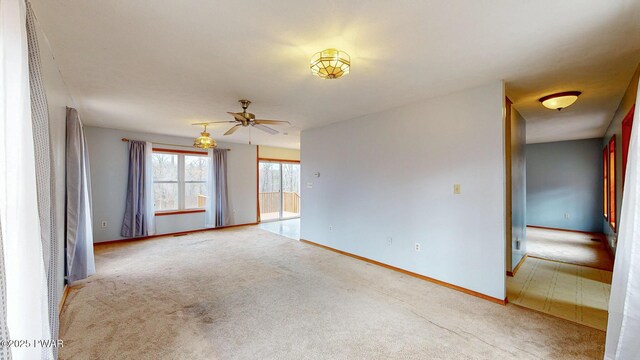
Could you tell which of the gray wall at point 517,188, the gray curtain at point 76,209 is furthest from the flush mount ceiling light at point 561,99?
the gray curtain at point 76,209

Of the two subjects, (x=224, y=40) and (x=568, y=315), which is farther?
(x=568, y=315)

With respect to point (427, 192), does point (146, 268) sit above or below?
below

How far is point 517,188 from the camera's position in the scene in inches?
155

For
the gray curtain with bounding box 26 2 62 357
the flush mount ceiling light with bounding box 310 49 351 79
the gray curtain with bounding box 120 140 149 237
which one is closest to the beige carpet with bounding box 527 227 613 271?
the flush mount ceiling light with bounding box 310 49 351 79

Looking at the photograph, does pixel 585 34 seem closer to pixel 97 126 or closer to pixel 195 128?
pixel 195 128

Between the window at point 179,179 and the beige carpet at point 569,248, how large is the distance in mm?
7600

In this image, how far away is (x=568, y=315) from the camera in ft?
8.39

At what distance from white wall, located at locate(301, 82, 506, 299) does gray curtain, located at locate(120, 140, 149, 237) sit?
13.9 feet

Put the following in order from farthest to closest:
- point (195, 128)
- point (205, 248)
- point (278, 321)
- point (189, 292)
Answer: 1. point (195, 128)
2. point (205, 248)
3. point (189, 292)
4. point (278, 321)

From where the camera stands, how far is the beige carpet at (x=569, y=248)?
4.23m

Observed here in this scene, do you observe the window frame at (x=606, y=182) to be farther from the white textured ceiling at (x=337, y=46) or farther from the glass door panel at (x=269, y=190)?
the glass door panel at (x=269, y=190)

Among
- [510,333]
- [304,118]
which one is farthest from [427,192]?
[304,118]

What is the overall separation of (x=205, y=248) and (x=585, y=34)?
5.87m

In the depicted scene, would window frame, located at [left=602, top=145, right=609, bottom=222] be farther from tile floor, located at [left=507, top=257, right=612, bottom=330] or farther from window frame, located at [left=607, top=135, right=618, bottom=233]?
tile floor, located at [left=507, top=257, right=612, bottom=330]
